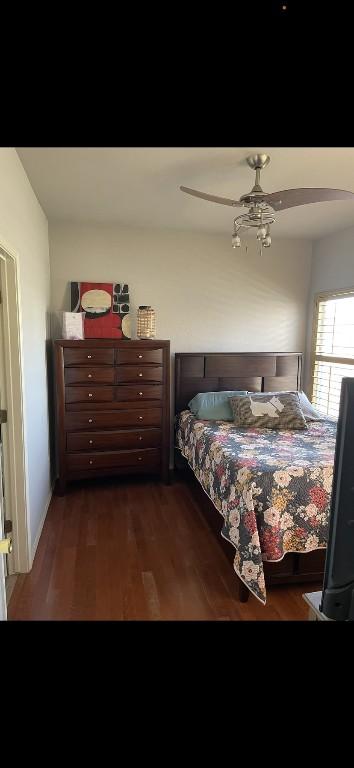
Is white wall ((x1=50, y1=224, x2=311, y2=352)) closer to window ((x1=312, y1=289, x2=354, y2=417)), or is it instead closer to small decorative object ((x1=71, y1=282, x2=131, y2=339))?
small decorative object ((x1=71, y1=282, x2=131, y2=339))

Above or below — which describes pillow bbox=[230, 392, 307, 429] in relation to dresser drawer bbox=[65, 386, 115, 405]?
below

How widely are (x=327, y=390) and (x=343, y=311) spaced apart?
810 millimetres

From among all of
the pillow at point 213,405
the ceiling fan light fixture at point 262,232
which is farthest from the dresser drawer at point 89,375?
the ceiling fan light fixture at point 262,232

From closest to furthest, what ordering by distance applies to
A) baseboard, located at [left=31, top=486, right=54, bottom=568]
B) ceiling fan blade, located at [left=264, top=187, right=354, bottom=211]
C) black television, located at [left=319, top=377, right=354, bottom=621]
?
1. black television, located at [left=319, top=377, right=354, bottom=621]
2. ceiling fan blade, located at [left=264, top=187, right=354, bottom=211]
3. baseboard, located at [left=31, top=486, right=54, bottom=568]

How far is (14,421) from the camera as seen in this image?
2.12m

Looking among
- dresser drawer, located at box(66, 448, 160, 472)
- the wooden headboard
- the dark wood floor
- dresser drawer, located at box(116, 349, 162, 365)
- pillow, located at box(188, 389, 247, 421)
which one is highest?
dresser drawer, located at box(116, 349, 162, 365)

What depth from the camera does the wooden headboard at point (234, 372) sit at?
3742 millimetres

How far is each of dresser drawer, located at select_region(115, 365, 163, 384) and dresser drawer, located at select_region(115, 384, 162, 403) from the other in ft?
0.18

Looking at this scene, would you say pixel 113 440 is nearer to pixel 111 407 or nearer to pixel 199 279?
pixel 111 407

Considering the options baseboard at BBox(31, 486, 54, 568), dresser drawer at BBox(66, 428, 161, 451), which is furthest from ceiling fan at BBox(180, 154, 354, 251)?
baseboard at BBox(31, 486, 54, 568)

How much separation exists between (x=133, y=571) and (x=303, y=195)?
2300 mm

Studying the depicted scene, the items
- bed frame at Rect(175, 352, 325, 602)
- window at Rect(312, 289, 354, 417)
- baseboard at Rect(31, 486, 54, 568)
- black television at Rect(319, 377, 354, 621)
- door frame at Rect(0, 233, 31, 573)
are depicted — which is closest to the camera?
black television at Rect(319, 377, 354, 621)

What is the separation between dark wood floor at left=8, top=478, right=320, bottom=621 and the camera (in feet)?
6.26
